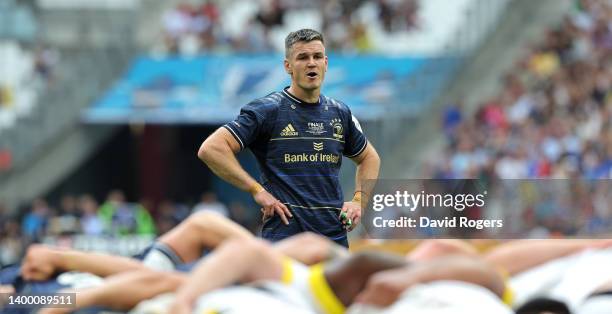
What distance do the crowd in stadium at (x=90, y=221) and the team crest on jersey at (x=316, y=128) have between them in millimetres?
12003

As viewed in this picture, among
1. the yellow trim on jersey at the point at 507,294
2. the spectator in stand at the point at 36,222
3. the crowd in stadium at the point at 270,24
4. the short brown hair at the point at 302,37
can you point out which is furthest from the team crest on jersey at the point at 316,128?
the crowd in stadium at the point at 270,24

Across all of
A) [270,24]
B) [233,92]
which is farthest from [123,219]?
[270,24]

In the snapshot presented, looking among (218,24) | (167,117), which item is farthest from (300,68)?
(218,24)

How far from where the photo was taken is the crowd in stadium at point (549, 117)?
17281mm

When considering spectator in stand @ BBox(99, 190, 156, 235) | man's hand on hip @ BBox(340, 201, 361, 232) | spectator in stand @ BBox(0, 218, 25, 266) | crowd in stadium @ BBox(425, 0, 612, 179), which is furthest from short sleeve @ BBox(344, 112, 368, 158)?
spectator in stand @ BBox(99, 190, 156, 235)

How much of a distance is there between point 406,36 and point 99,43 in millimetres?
5374

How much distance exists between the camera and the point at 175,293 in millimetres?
5980

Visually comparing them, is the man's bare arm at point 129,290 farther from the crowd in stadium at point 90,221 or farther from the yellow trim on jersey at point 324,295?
the crowd in stadium at point 90,221

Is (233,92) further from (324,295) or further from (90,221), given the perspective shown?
(324,295)

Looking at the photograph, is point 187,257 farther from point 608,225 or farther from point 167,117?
point 167,117

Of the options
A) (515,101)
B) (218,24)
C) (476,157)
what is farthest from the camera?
(218,24)

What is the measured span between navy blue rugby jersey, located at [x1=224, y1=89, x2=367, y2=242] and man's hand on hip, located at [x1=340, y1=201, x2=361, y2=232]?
2.4 inches

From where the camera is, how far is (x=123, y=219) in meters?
19.9

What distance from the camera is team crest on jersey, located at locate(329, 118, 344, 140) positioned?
7.58 meters
